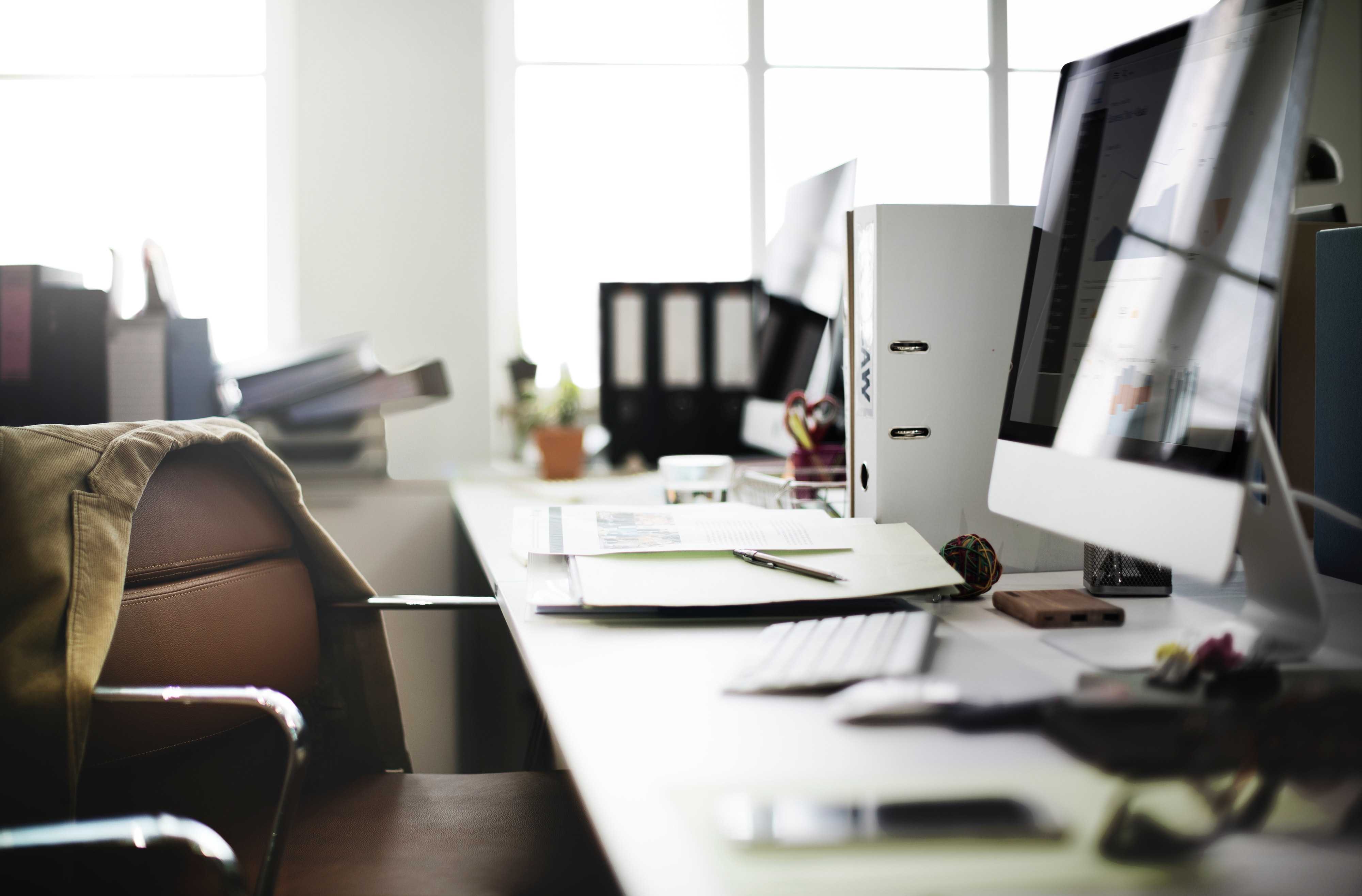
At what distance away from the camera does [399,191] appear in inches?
91.3

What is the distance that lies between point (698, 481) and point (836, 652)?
0.84 metres

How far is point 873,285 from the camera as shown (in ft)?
3.79

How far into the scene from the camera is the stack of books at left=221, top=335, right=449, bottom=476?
1.91 metres

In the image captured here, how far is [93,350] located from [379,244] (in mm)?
664

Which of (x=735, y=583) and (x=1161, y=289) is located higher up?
(x=1161, y=289)

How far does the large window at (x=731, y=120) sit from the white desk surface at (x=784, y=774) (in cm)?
173

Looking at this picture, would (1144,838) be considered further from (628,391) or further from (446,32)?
(446,32)

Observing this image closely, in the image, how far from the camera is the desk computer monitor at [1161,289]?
719 mm

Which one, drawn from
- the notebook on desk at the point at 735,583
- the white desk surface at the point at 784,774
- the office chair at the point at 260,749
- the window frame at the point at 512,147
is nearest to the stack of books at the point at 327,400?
the window frame at the point at 512,147

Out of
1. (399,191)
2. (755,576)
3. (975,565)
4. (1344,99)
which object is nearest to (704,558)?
(755,576)

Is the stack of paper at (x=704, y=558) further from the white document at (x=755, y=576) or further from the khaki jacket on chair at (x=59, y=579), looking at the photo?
the khaki jacket on chair at (x=59, y=579)

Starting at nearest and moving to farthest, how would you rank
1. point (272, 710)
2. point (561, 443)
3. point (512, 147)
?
point (272, 710)
point (561, 443)
point (512, 147)

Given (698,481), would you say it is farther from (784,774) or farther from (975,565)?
(784,774)

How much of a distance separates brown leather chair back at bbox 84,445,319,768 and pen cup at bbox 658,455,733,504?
0.58 m
